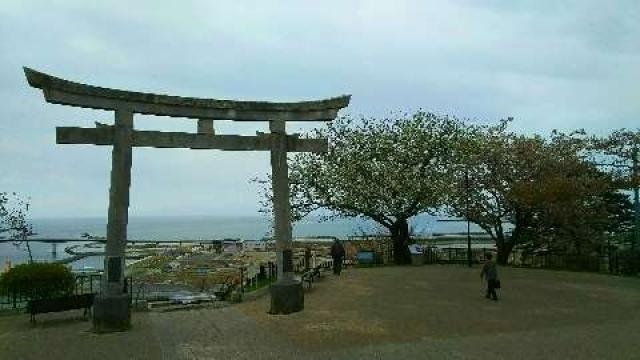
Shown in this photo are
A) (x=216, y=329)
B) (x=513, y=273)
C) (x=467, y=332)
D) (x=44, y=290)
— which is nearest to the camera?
(x=467, y=332)

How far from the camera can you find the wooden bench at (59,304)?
55.1 ft

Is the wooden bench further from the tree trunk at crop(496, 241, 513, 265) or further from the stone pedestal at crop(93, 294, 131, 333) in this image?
the tree trunk at crop(496, 241, 513, 265)

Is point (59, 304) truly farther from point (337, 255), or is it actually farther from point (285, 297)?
point (337, 255)

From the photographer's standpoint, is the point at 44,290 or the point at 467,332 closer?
the point at 467,332

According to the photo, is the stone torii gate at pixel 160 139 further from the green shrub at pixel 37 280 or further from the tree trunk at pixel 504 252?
the tree trunk at pixel 504 252

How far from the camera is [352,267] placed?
34656mm

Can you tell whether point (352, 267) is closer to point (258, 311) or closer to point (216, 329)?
point (258, 311)

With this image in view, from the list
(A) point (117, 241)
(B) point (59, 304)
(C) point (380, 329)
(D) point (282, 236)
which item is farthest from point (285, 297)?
(B) point (59, 304)

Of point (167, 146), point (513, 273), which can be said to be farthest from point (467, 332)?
point (513, 273)

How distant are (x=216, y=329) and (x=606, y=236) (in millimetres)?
27031

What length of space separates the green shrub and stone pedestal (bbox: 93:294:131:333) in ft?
13.9

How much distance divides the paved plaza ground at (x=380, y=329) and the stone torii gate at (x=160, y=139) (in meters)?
0.94

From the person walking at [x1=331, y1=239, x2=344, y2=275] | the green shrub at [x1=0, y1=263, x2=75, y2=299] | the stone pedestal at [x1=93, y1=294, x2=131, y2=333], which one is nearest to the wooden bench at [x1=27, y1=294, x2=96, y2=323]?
the green shrub at [x1=0, y1=263, x2=75, y2=299]

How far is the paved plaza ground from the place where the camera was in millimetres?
12391
